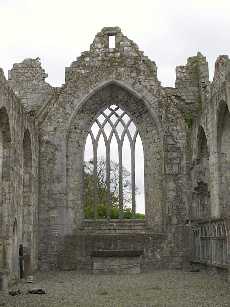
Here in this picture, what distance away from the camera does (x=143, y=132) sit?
14.9 meters

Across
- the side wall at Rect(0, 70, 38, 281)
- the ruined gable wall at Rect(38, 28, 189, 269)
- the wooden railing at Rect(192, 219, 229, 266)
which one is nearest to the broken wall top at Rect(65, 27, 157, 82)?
the ruined gable wall at Rect(38, 28, 189, 269)

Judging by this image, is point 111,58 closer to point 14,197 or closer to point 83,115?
point 83,115

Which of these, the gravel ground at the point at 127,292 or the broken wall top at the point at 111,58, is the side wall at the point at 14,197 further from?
the broken wall top at the point at 111,58

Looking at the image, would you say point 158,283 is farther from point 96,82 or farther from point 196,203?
point 96,82

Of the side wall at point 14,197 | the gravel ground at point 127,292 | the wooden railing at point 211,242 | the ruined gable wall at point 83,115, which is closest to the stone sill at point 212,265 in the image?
the wooden railing at point 211,242

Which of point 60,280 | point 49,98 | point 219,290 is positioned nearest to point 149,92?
point 49,98

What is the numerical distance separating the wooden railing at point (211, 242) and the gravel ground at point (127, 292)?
545 millimetres

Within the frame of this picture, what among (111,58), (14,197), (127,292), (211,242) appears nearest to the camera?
(127,292)

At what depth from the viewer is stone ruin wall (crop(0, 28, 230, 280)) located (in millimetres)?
13734

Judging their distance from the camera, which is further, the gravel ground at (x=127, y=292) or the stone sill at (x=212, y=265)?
the stone sill at (x=212, y=265)

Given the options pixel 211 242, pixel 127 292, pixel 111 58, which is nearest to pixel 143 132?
pixel 111 58

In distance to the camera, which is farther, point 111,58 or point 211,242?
point 111,58

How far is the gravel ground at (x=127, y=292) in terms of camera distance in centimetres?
691

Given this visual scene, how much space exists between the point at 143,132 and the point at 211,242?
15.0 ft
